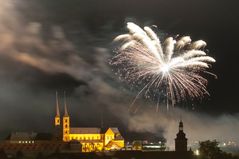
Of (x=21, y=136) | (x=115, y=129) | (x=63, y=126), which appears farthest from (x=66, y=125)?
(x=115, y=129)

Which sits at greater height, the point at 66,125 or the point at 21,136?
the point at 66,125

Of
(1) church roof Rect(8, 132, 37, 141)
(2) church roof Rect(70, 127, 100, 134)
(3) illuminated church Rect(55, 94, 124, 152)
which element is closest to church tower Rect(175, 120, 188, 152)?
(3) illuminated church Rect(55, 94, 124, 152)

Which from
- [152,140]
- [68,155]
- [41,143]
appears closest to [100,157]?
[68,155]

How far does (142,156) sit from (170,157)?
502cm

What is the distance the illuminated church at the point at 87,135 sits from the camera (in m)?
166

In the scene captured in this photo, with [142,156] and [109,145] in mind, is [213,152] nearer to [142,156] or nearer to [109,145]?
[142,156]

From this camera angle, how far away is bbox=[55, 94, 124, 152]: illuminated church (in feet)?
543

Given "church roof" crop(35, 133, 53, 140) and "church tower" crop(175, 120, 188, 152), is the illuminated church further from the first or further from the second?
"church tower" crop(175, 120, 188, 152)

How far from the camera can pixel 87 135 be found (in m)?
171

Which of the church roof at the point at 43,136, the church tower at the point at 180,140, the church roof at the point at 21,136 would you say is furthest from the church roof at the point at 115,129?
the church tower at the point at 180,140

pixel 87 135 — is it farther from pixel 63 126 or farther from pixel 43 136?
pixel 43 136

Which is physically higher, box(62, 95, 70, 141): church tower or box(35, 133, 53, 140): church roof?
box(62, 95, 70, 141): church tower

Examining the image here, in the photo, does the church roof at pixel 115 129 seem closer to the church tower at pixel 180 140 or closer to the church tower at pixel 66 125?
the church tower at pixel 66 125

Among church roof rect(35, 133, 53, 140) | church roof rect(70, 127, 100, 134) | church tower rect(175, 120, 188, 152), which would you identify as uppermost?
church roof rect(70, 127, 100, 134)
